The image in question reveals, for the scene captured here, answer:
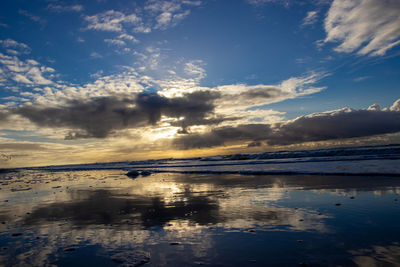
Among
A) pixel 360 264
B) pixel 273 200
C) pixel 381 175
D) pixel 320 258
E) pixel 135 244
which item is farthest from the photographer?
pixel 381 175

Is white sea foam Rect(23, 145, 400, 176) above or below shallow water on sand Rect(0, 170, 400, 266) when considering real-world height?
below

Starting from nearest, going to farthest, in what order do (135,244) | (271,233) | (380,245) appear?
(380,245) < (135,244) < (271,233)

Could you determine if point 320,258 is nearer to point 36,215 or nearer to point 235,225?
point 235,225

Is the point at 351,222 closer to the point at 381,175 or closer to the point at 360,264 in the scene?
the point at 360,264

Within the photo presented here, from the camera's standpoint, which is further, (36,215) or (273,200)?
(273,200)

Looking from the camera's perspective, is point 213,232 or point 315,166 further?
point 315,166

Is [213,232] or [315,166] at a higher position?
[213,232]

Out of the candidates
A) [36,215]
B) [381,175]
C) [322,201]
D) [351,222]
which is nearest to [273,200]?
[322,201]

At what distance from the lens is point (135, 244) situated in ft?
17.6

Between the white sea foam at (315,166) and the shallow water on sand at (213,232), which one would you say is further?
the white sea foam at (315,166)

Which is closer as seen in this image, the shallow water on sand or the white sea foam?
the shallow water on sand

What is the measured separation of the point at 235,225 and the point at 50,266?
434cm

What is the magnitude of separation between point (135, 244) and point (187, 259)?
1536 millimetres

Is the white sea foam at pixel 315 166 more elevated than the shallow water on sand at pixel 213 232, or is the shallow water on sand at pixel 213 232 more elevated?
the shallow water on sand at pixel 213 232
